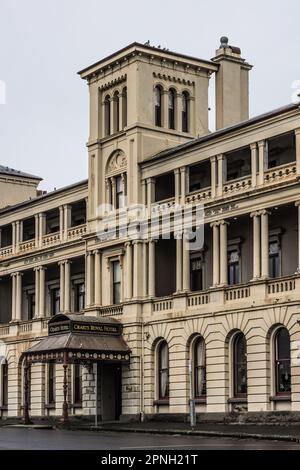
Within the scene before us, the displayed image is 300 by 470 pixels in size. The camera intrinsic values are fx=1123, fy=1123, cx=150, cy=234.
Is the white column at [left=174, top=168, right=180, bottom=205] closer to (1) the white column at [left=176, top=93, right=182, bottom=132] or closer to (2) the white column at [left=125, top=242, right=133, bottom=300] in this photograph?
(2) the white column at [left=125, top=242, right=133, bottom=300]

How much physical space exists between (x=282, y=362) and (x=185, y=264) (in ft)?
26.5

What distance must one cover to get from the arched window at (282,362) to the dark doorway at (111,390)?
39.7 feet

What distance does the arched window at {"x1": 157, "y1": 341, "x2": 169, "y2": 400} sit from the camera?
52.6 m

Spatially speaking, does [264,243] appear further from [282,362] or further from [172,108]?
[172,108]

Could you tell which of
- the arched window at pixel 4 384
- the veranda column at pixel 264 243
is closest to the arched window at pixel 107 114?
the veranda column at pixel 264 243

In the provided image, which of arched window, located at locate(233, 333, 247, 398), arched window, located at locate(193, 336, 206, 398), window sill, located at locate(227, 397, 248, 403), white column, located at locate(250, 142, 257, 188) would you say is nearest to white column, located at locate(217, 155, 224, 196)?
white column, located at locate(250, 142, 257, 188)

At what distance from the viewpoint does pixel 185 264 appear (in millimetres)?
52125

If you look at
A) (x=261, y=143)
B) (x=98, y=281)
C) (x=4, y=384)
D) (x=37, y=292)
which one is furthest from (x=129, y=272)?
(x=4, y=384)

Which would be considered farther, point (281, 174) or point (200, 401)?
point (200, 401)

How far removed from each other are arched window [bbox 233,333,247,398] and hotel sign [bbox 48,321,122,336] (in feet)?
26.3

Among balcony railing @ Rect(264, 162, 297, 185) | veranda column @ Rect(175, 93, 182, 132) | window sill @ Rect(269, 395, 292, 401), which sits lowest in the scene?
window sill @ Rect(269, 395, 292, 401)

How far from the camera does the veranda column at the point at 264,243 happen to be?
4731cm
